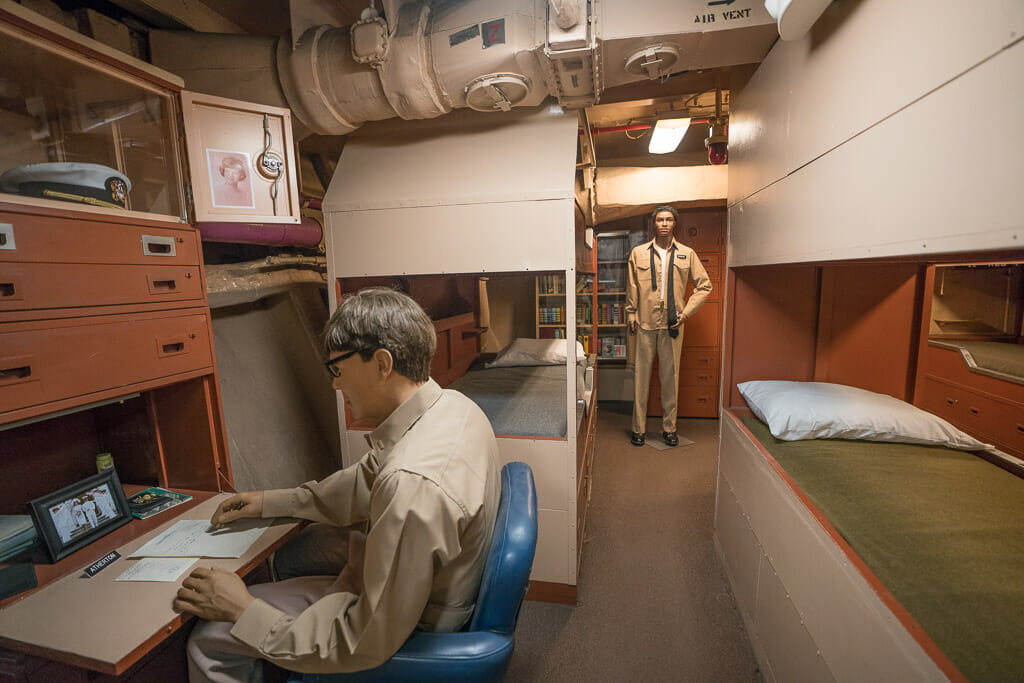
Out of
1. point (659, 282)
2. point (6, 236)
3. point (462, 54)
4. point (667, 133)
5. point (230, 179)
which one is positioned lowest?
point (659, 282)

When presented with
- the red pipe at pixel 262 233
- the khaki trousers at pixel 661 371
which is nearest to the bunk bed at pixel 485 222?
the red pipe at pixel 262 233

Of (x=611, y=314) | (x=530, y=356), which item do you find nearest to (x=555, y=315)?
(x=611, y=314)

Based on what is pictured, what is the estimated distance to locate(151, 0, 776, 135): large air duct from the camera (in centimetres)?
161

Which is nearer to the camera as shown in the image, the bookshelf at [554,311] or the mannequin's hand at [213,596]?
the mannequin's hand at [213,596]

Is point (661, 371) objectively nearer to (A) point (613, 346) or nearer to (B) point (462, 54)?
(A) point (613, 346)

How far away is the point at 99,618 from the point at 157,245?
1.07 meters

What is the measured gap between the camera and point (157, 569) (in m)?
1.18

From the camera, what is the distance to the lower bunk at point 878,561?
885mm

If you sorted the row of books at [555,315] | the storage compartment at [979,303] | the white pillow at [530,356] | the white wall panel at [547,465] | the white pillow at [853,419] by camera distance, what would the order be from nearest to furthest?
the white pillow at [853,419] < the white wall panel at [547,465] < the storage compartment at [979,303] < the white pillow at [530,356] < the row of books at [555,315]

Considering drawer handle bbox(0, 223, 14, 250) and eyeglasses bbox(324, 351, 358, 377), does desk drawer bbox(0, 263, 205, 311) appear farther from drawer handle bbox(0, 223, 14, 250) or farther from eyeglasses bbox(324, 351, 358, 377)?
eyeglasses bbox(324, 351, 358, 377)

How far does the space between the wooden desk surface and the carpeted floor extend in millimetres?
1280

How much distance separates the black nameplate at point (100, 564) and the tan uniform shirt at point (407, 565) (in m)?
0.56

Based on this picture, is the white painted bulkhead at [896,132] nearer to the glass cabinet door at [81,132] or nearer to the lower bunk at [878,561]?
the lower bunk at [878,561]

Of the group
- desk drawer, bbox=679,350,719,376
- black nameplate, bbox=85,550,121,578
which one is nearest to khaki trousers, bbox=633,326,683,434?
desk drawer, bbox=679,350,719,376
